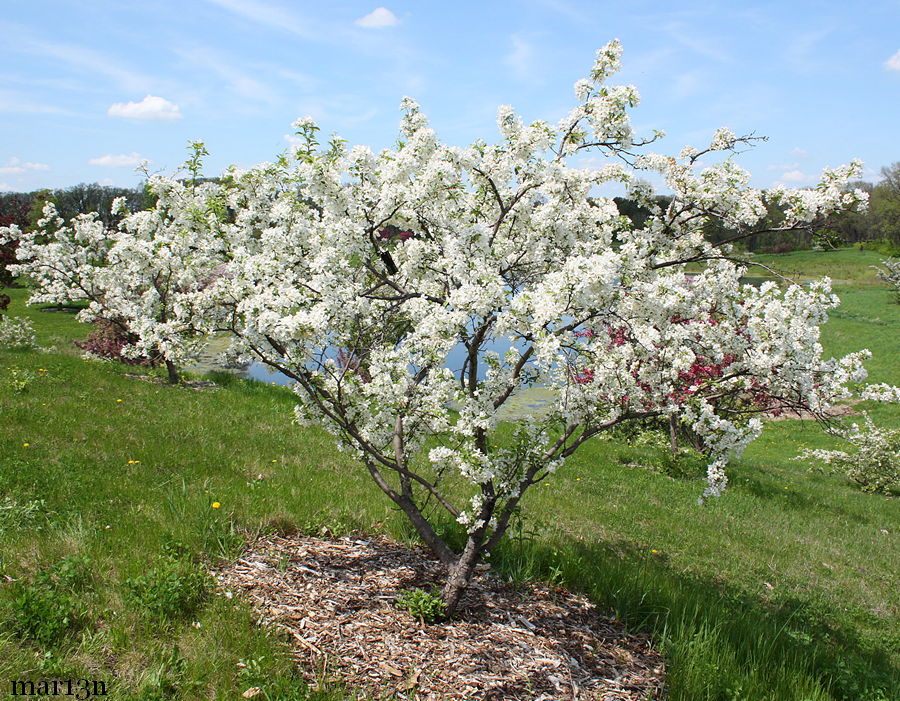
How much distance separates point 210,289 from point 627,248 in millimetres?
3207

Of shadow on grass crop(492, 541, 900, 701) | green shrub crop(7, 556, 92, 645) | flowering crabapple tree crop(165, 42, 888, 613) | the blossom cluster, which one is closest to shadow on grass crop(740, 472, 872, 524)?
the blossom cluster

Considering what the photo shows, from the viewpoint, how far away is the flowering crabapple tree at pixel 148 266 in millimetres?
4535

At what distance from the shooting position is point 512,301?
3.80 meters

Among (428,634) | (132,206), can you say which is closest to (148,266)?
(428,634)

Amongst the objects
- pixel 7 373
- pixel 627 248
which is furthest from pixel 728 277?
pixel 7 373

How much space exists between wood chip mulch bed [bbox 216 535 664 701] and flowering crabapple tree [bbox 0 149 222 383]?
6.71ft

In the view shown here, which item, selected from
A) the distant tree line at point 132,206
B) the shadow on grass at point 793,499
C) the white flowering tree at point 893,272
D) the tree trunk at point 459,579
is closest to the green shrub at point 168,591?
the tree trunk at point 459,579

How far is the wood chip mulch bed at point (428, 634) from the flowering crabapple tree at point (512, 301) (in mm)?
469

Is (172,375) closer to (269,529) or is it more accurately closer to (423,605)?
(269,529)

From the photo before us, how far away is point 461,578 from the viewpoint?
4.48 metres

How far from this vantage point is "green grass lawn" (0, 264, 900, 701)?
12.0 feet

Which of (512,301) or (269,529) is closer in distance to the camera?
(512,301)

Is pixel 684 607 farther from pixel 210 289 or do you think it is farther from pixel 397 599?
pixel 210 289

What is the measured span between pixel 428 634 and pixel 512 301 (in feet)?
8.39
